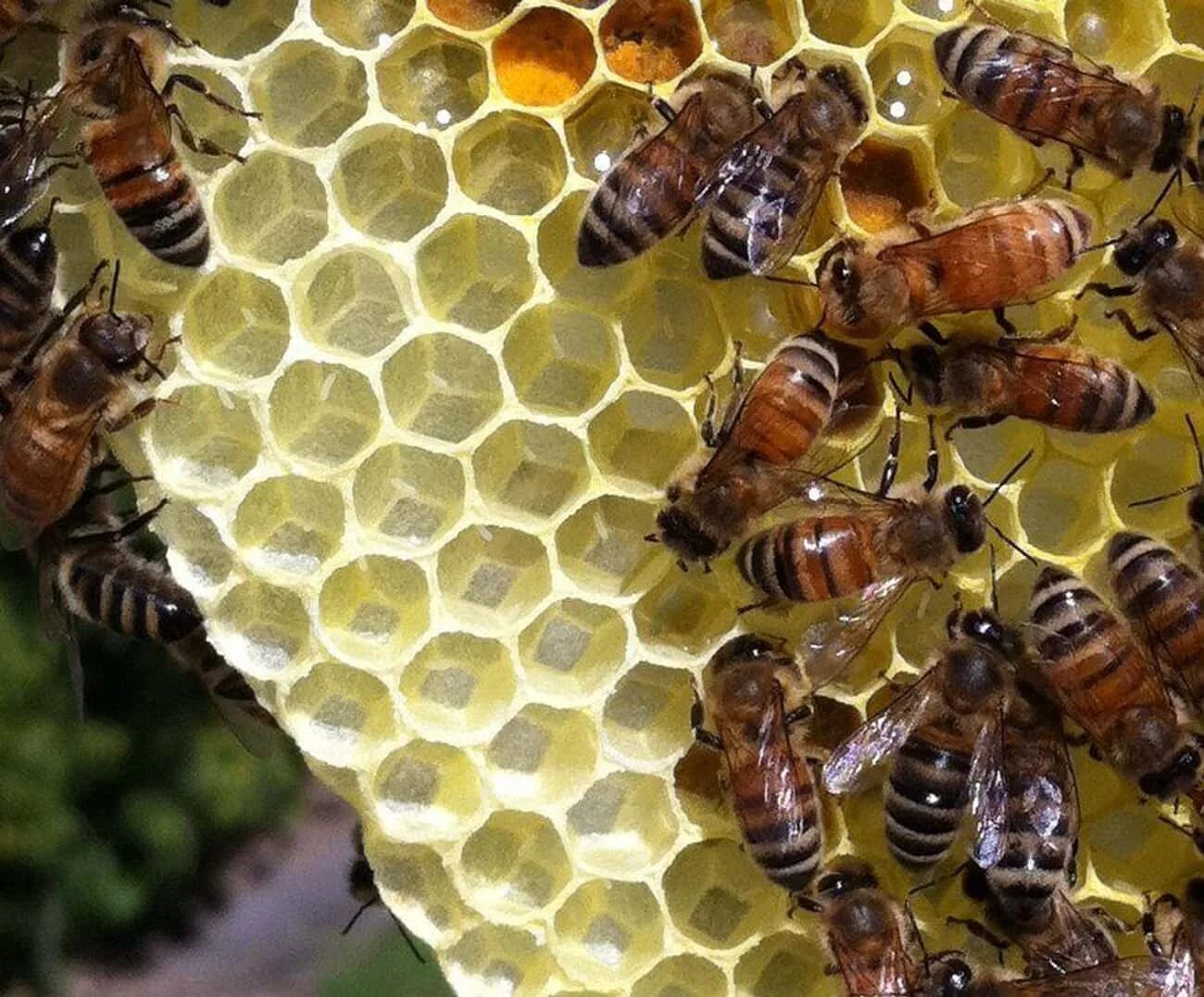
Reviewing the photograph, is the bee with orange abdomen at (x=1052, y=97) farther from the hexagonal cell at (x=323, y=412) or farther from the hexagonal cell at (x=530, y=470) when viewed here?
the hexagonal cell at (x=323, y=412)

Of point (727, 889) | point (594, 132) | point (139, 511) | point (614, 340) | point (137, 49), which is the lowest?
point (727, 889)

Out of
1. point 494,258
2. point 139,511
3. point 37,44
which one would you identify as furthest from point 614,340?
point 37,44

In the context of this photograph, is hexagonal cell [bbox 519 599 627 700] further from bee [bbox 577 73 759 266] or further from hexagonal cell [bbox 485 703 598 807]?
bee [bbox 577 73 759 266]

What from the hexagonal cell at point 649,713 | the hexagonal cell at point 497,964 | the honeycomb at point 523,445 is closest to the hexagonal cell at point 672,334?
the honeycomb at point 523,445

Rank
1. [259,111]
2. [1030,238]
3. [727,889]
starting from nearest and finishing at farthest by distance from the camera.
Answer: [1030,238], [259,111], [727,889]

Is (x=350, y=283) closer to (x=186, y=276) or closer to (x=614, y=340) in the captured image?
(x=186, y=276)

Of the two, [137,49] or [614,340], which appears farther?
[614,340]

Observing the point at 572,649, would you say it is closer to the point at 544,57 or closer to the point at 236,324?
the point at 236,324

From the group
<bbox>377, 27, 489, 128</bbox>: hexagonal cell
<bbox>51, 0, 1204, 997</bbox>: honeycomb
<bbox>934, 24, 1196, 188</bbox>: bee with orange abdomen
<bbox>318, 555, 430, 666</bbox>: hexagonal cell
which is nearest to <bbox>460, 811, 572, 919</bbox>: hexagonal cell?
<bbox>51, 0, 1204, 997</bbox>: honeycomb
